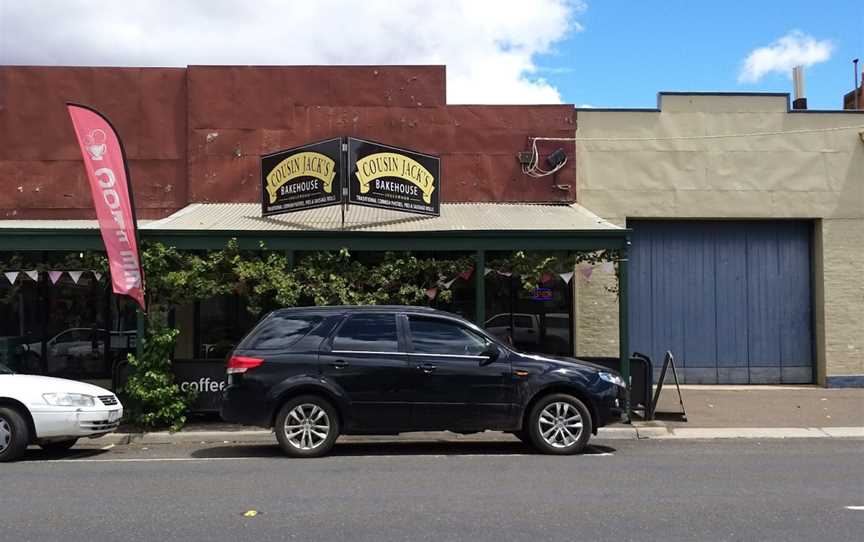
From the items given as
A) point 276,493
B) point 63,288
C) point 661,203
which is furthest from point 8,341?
point 661,203

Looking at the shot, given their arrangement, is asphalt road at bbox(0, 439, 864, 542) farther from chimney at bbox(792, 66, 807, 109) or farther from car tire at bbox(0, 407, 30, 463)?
chimney at bbox(792, 66, 807, 109)

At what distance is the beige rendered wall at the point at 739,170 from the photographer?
15.5 meters

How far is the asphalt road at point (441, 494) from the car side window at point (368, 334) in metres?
1.29

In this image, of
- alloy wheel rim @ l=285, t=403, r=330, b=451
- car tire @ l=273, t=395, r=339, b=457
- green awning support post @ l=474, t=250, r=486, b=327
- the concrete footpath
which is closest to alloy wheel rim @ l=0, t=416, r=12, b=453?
the concrete footpath

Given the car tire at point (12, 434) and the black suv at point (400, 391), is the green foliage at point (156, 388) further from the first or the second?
the black suv at point (400, 391)

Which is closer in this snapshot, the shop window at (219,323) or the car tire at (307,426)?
the car tire at (307,426)

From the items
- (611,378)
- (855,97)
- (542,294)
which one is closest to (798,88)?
(855,97)

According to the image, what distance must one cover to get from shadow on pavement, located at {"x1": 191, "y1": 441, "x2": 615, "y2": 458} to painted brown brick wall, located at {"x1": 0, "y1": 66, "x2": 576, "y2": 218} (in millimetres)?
6566

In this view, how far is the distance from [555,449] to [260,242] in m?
5.46

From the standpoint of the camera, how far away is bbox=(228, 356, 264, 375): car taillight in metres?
8.94

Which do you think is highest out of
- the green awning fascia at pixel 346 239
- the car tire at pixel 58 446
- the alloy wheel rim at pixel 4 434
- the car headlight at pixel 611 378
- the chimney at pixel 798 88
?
the chimney at pixel 798 88

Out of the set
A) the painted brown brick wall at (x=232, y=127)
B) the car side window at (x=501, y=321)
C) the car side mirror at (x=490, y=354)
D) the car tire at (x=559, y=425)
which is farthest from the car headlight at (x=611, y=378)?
the painted brown brick wall at (x=232, y=127)

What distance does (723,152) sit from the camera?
15578 millimetres

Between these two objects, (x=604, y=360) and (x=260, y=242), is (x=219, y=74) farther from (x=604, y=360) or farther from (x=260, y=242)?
(x=604, y=360)
